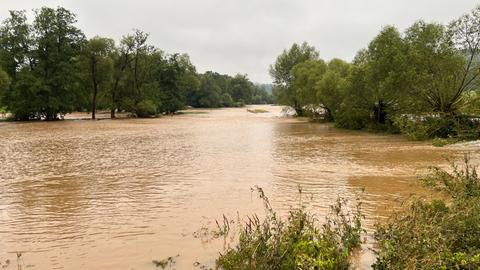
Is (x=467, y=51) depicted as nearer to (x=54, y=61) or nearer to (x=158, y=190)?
(x=158, y=190)

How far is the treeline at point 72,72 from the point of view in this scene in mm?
56188

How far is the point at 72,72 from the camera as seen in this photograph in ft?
193

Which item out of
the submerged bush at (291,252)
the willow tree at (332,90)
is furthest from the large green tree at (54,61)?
A: the submerged bush at (291,252)

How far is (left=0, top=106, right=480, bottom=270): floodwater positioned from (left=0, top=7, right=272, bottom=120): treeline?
113ft

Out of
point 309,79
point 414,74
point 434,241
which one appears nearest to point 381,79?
point 414,74

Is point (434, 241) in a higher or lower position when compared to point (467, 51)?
lower

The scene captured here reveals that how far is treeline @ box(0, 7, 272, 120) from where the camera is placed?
184 ft

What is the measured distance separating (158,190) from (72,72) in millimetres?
51639

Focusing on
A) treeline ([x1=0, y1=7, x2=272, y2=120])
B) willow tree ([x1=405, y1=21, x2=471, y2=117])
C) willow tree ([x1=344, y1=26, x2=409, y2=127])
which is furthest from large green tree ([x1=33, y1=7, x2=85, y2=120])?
willow tree ([x1=405, y1=21, x2=471, y2=117])

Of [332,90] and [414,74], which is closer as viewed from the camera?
[414,74]

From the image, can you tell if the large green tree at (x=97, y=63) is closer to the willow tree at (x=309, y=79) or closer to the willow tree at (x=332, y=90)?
the willow tree at (x=309, y=79)

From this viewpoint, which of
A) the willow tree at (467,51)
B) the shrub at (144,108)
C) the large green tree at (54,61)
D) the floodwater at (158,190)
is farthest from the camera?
the shrub at (144,108)

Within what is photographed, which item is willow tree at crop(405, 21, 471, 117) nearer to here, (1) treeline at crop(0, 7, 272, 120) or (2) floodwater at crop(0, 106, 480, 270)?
(2) floodwater at crop(0, 106, 480, 270)

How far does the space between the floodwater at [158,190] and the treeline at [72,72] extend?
113ft
